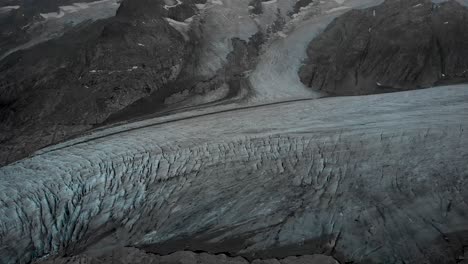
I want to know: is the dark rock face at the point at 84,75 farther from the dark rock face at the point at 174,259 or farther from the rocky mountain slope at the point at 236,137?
the dark rock face at the point at 174,259

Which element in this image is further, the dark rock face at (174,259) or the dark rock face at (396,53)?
the dark rock face at (396,53)

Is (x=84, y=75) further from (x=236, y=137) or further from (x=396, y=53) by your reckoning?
(x=396, y=53)

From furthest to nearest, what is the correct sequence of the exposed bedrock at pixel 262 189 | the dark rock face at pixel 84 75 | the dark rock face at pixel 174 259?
the dark rock face at pixel 84 75
the exposed bedrock at pixel 262 189
the dark rock face at pixel 174 259

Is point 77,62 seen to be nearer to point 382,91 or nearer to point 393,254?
point 382,91

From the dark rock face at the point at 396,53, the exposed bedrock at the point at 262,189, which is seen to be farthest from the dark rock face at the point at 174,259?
the dark rock face at the point at 396,53

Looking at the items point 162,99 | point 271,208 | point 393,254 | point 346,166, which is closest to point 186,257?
point 271,208
